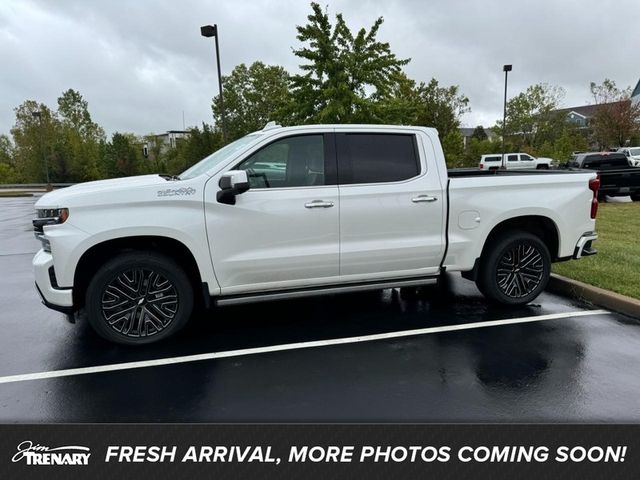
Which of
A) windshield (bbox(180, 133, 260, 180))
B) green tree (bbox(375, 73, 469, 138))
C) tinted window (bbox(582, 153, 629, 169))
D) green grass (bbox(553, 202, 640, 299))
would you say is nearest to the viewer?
windshield (bbox(180, 133, 260, 180))

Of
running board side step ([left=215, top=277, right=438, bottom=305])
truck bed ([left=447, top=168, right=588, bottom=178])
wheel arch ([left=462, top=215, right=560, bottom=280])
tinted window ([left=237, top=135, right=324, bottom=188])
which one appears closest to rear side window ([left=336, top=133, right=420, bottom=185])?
tinted window ([left=237, top=135, right=324, bottom=188])

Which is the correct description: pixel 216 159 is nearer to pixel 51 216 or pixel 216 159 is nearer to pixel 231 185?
pixel 231 185

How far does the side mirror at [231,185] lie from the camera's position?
3.99 metres

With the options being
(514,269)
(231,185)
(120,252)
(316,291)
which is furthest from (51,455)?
(514,269)

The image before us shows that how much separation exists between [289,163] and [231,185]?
769 mm

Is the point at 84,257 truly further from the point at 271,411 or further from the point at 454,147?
the point at 454,147

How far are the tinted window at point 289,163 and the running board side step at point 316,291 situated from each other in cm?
103

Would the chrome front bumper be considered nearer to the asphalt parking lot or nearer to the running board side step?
the asphalt parking lot

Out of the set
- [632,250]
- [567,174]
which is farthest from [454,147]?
[567,174]

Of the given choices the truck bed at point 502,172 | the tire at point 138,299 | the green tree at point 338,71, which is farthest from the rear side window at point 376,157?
the green tree at point 338,71

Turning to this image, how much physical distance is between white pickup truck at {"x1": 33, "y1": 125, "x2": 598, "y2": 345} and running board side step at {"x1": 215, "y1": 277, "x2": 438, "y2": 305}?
0.05ft

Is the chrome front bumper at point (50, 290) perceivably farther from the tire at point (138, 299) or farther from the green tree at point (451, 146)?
the green tree at point (451, 146)

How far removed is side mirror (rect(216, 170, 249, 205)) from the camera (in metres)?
3.99

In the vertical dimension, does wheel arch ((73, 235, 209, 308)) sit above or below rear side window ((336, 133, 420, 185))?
below
